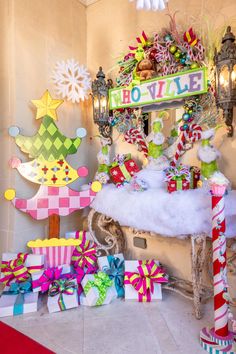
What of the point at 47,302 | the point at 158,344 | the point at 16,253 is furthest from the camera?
the point at 16,253

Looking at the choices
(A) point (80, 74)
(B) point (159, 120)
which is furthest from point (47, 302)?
(A) point (80, 74)

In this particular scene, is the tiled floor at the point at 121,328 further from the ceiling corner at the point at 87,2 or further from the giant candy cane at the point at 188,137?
the ceiling corner at the point at 87,2

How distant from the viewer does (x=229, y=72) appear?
173 centimetres

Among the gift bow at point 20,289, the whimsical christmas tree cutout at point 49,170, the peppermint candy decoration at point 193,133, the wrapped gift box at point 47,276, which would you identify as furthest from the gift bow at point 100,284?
the peppermint candy decoration at point 193,133

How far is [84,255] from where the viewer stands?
7.16 ft

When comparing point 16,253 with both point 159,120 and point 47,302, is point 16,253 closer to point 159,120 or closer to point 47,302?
point 47,302

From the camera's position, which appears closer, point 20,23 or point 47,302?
point 47,302

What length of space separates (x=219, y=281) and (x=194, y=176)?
0.72m

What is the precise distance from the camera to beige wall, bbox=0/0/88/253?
2240mm

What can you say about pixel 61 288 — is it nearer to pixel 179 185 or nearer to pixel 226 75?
pixel 179 185

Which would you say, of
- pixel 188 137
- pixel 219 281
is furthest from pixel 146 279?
pixel 188 137

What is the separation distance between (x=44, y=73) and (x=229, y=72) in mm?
1533

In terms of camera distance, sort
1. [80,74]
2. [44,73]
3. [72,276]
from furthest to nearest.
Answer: [80,74], [44,73], [72,276]

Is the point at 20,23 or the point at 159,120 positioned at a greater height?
the point at 20,23
